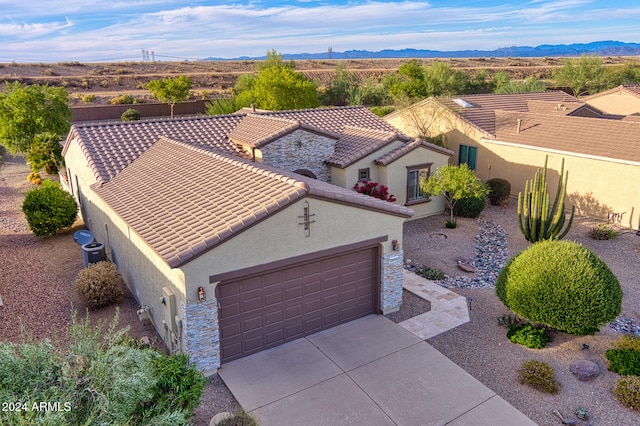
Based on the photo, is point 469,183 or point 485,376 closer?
point 485,376

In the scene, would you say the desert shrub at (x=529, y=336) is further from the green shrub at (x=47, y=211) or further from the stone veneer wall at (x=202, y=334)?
the green shrub at (x=47, y=211)

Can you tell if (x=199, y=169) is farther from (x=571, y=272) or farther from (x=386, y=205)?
(x=571, y=272)

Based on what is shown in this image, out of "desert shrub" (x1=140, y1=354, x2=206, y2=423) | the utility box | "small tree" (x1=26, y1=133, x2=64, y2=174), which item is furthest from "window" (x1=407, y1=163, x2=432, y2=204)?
"small tree" (x1=26, y1=133, x2=64, y2=174)

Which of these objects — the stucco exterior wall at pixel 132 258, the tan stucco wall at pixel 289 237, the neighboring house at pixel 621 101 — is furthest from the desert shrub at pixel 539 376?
the neighboring house at pixel 621 101

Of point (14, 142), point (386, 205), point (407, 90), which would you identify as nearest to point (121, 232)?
point (386, 205)

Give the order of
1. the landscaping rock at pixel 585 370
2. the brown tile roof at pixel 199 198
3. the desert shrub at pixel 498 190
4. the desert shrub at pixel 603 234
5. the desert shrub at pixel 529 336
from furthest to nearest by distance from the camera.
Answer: the desert shrub at pixel 498 190 < the desert shrub at pixel 603 234 < the desert shrub at pixel 529 336 < the landscaping rock at pixel 585 370 < the brown tile roof at pixel 199 198

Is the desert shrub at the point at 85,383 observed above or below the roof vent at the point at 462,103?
below
